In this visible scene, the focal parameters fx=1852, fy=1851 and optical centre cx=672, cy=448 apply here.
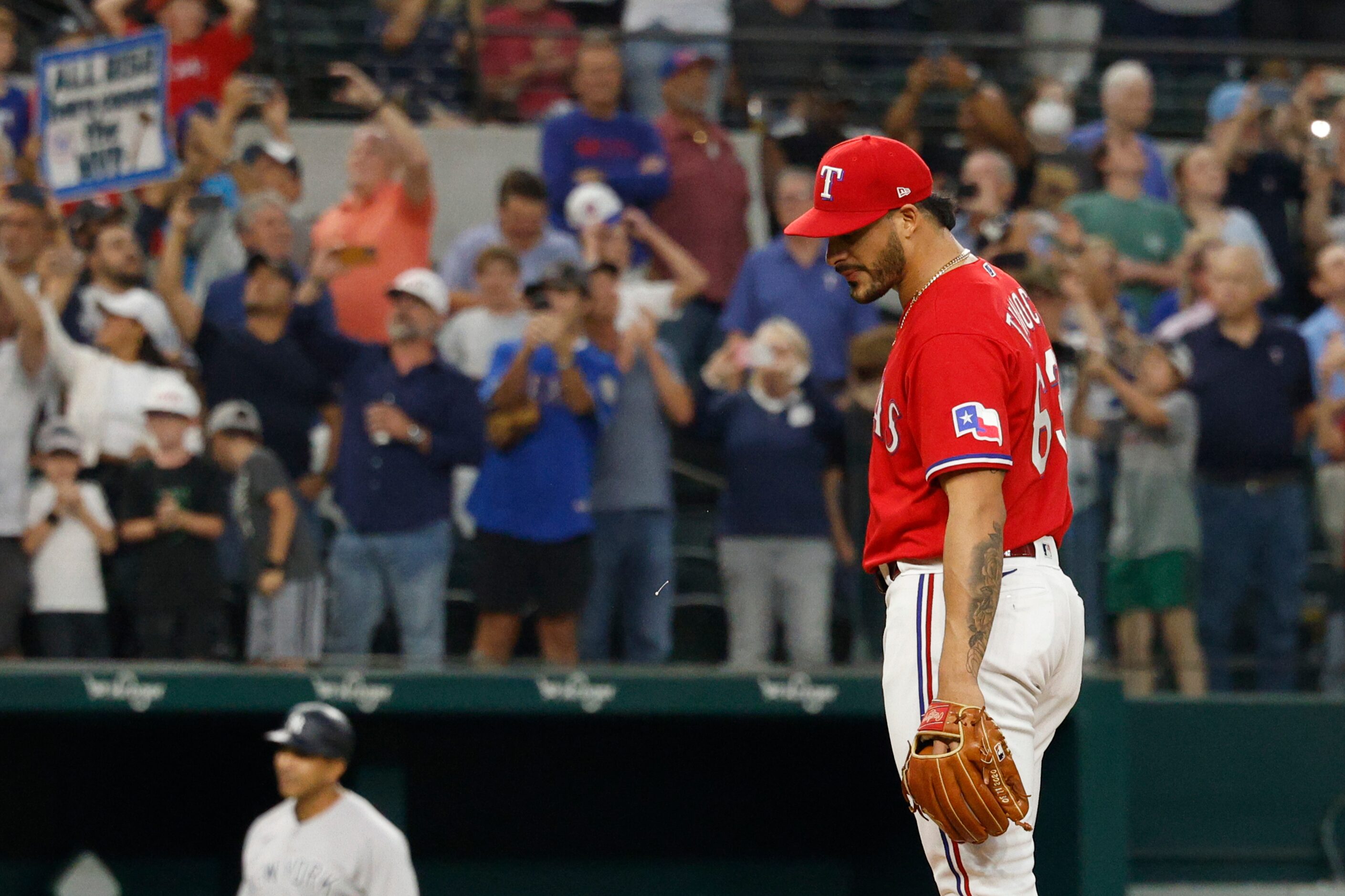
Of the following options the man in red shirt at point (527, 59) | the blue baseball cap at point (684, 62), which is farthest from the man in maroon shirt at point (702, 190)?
the man in red shirt at point (527, 59)

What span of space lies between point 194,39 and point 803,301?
151 inches

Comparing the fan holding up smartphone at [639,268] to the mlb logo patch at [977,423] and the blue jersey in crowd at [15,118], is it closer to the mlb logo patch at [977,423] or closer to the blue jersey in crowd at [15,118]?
the blue jersey in crowd at [15,118]

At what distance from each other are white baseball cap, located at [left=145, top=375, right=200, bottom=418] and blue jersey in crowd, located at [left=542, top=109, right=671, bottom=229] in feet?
7.58

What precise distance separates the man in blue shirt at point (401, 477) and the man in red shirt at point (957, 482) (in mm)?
3568

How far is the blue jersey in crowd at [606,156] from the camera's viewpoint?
8.86m

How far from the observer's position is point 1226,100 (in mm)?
10297

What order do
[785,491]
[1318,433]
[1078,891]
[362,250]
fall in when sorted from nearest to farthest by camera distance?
[1078,891], [785,491], [1318,433], [362,250]

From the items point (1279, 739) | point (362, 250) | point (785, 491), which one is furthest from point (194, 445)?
point (1279, 739)

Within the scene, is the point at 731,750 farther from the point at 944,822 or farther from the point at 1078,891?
the point at 944,822

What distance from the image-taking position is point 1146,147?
9.88 m

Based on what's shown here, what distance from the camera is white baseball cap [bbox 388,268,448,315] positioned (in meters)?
7.46

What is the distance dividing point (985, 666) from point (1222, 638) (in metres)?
4.27

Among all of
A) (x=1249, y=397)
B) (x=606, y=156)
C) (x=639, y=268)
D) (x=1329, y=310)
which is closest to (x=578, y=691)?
(x=639, y=268)

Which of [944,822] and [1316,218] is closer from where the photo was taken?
[944,822]
